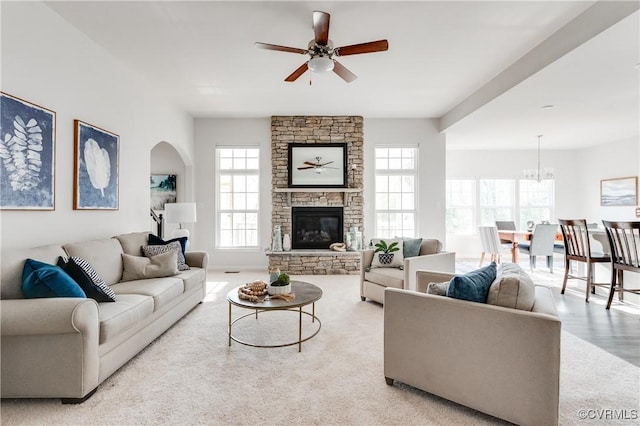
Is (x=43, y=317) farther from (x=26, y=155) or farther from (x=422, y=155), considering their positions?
(x=422, y=155)

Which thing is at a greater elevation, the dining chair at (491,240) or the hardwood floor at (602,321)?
the dining chair at (491,240)

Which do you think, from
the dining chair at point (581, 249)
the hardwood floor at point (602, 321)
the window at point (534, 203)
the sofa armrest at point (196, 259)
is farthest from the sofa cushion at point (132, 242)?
the window at point (534, 203)

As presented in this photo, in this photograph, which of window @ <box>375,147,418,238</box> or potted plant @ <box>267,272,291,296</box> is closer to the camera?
A: potted plant @ <box>267,272,291,296</box>

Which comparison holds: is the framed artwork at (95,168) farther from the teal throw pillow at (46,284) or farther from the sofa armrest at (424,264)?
the sofa armrest at (424,264)

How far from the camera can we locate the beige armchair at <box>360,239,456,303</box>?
353 centimetres

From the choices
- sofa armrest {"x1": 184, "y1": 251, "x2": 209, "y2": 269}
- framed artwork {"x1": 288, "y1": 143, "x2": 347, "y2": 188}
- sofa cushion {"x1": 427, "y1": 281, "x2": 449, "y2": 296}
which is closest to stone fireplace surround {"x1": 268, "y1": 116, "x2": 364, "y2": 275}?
framed artwork {"x1": 288, "y1": 143, "x2": 347, "y2": 188}

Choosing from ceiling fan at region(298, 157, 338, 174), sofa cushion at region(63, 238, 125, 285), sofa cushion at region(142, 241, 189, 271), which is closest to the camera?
sofa cushion at region(63, 238, 125, 285)

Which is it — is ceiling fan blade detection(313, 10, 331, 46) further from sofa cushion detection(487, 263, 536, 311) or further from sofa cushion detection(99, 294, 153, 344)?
sofa cushion detection(99, 294, 153, 344)

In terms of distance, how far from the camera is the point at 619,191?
23.0ft

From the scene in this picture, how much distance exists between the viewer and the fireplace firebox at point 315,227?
5.89m

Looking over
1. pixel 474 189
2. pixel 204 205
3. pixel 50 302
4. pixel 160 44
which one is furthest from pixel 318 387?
pixel 474 189

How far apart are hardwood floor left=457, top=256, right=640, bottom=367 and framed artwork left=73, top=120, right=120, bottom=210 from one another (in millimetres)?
4899

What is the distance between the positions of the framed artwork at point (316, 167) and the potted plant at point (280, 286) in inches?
126

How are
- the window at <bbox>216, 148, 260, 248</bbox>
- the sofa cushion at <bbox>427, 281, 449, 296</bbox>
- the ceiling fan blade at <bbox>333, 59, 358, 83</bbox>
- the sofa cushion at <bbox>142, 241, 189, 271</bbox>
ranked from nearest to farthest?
the sofa cushion at <bbox>427, 281, 449, 296</bbox> → the ceiling fan blade at <bbox>333, 59, 358, 83</bbox> → the sofa cushion at <bbox>142, 241, 189, 271</bbox> → the window at <bbox>216, 148, 260, 248</bbox>
